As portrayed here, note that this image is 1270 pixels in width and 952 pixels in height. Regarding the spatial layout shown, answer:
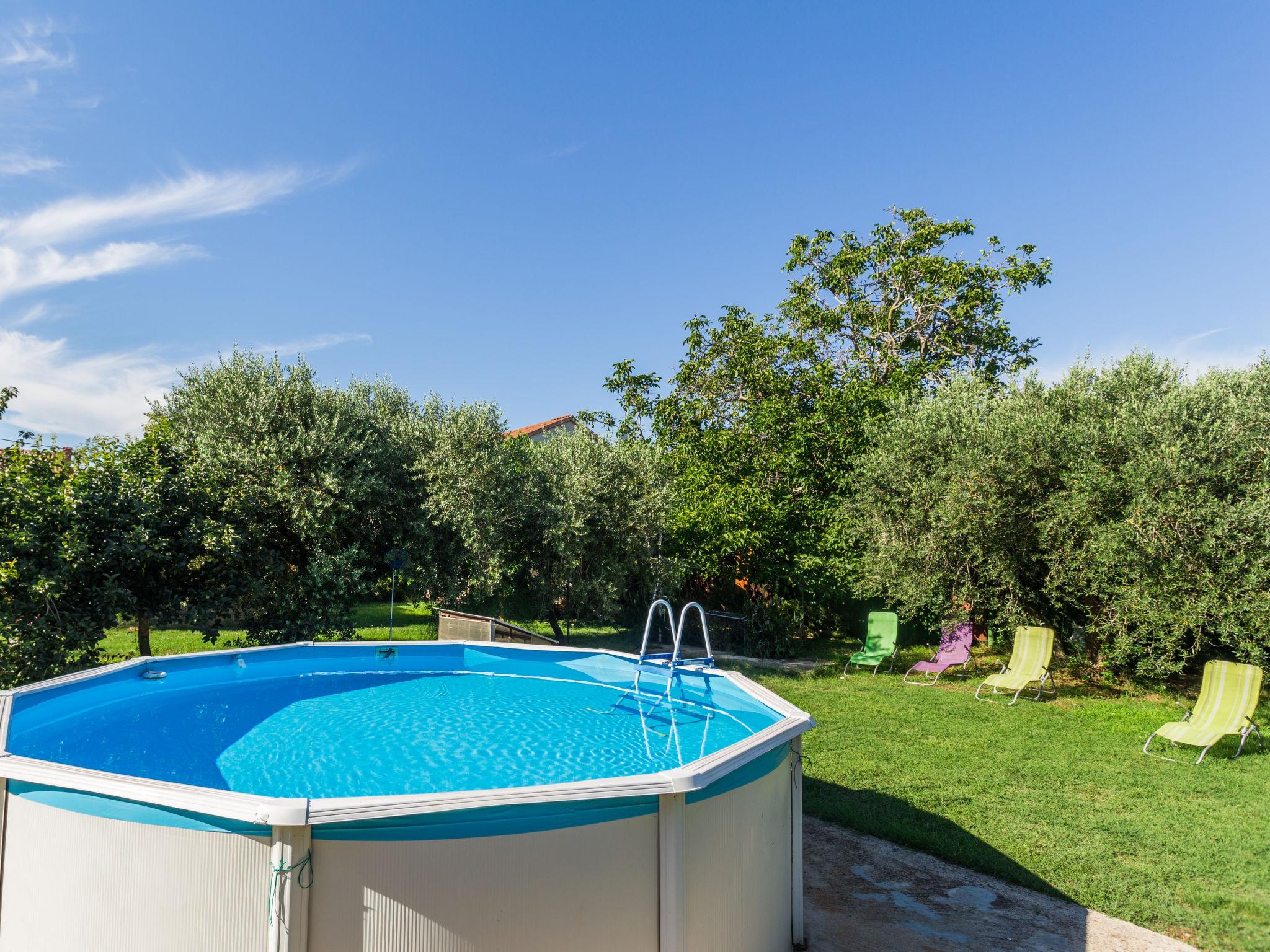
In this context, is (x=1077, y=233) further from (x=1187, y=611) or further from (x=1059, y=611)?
(x=1187, y=611)

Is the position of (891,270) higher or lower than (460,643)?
higher

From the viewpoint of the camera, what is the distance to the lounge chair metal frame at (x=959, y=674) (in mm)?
Answer: 12789

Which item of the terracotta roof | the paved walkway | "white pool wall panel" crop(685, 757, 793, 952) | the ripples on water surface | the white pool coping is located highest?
the terracotta roof

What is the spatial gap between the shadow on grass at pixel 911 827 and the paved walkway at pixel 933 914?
0.11m

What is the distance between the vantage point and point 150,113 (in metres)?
12.6

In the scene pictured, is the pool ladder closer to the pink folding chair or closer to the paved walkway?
the paved walkway

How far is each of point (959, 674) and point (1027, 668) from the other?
223 cm

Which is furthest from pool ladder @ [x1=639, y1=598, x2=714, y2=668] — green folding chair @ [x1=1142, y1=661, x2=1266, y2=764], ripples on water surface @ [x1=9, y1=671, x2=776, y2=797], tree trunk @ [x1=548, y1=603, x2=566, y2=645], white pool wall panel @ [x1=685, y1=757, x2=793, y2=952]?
tree trunk @ [x1=548, y1=603, x2=566, y2=645]

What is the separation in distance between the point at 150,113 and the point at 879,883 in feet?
52.4

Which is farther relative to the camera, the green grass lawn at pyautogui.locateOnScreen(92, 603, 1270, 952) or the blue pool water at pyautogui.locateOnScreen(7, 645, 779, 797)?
the blue pool water at pyautogui.locateOnScreen(7, 645, 779, 797)

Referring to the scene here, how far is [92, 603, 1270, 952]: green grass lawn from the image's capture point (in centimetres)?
502

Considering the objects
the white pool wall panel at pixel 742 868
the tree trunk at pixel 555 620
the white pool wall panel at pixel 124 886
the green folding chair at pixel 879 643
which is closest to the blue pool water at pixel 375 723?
the white pool wall panel at pixel 742 868

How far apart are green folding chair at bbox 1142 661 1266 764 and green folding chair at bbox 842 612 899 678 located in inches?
197

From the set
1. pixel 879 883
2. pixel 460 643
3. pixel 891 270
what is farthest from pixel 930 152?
pixel 879 883
